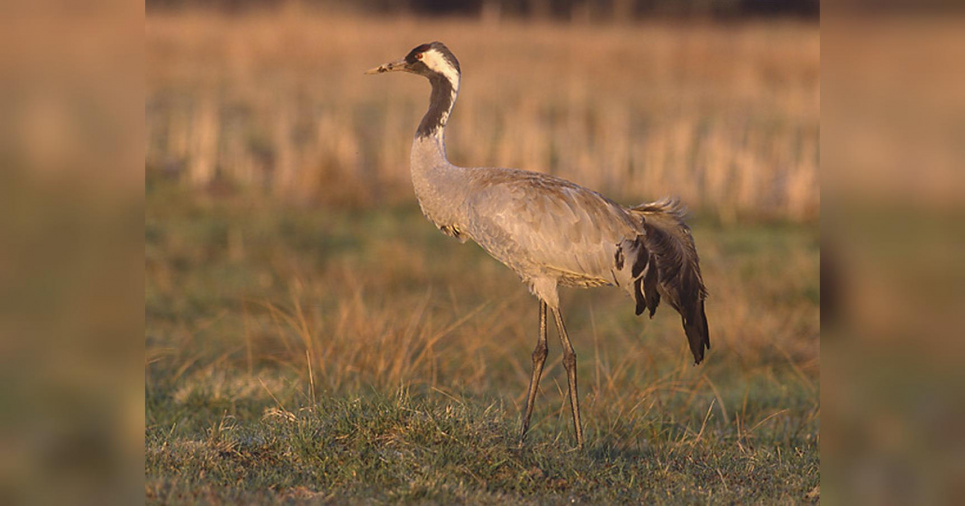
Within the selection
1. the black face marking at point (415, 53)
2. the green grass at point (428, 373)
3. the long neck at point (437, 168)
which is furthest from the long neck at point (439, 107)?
the green grass at point (428, 373)

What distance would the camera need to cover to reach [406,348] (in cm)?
728

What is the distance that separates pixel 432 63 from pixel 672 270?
1738 mm

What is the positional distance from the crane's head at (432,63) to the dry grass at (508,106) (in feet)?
25.7

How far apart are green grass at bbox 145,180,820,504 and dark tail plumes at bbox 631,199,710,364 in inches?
25.0

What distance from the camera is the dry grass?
14609 mm

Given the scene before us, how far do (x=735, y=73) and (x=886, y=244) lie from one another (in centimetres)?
1923

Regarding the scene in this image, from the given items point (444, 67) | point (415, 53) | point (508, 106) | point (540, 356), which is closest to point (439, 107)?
point (444, 67)

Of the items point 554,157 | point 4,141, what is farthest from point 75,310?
point 554,157

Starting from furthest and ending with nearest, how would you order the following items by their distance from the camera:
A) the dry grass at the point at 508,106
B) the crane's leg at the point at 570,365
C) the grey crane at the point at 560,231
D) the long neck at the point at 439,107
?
the dry grass at the point at 508,106
the long neck at the point at 439,107
the crane's leg at the point at 570,365
the grey crane at the point at 560,231

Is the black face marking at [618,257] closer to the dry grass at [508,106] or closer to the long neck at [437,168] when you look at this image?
the long neck at [437,168]

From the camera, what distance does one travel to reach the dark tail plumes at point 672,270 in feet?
19.0

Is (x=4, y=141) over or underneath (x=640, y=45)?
underneath

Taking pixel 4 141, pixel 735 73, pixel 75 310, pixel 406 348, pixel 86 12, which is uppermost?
pixel 735 73

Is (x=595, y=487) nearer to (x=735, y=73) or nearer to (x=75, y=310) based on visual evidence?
(x=75, y=310)
